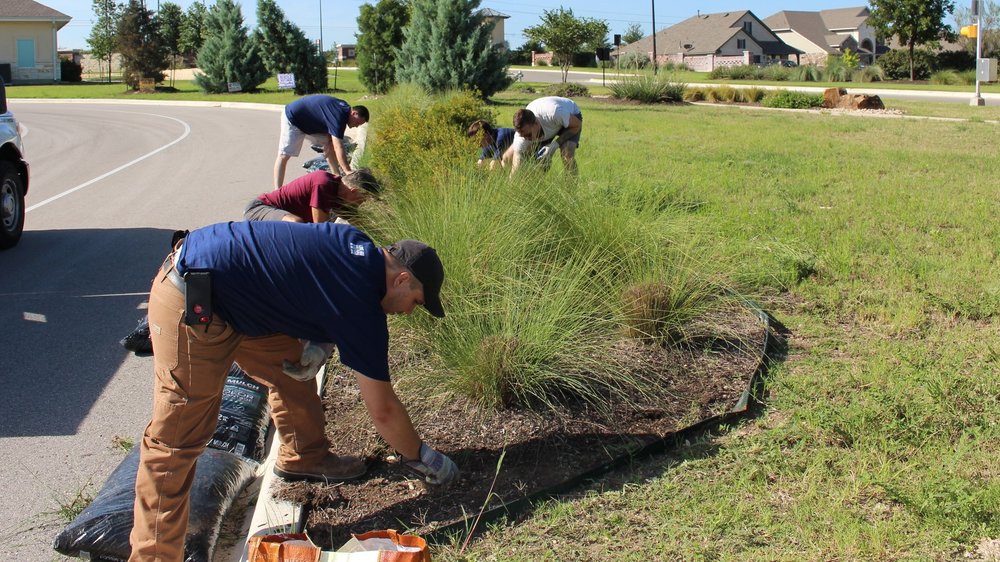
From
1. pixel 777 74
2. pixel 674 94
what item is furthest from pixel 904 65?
pixel 674 94

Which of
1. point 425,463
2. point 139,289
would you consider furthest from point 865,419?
point 139,289

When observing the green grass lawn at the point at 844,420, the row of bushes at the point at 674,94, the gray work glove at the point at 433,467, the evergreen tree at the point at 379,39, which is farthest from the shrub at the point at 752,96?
the gray work glove at the point at 433,467

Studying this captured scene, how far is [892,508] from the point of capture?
353 cm

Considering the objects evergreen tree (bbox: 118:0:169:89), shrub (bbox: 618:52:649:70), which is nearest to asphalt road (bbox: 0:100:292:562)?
shrub (bbox: 618:52:649:70)

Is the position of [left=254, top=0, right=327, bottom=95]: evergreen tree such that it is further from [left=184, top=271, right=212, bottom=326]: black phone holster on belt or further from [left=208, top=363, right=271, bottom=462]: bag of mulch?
[left=184, top=271, right=212, bottom=326]: black phone holster on belt

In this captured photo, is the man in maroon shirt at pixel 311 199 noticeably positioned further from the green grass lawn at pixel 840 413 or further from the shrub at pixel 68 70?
the shrub at pixel 68 70

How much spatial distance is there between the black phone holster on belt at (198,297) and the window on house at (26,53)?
61.1 metres

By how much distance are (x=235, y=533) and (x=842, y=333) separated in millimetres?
3556

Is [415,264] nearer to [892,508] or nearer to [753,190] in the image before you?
[892,508]

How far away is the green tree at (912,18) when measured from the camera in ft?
173

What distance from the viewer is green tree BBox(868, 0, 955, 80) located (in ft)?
173

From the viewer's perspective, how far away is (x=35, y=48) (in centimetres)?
5650

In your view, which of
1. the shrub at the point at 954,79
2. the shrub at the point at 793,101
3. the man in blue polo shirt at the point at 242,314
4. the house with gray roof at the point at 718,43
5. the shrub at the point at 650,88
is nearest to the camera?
the man in blue polo shirt at the point at 242,314

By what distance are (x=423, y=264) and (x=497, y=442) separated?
3.99 ft
